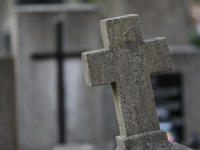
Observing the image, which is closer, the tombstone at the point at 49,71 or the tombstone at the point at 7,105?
the tombstone at the point at 49,71

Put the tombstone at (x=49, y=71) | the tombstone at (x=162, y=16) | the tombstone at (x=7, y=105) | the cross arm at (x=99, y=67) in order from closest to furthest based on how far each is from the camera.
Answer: the cross arm at (x=99, y=67) < the tombstone at (x=49, y=71) < the tombstone at (x=7, y=105) < the tombstone at (x=162, y=16)

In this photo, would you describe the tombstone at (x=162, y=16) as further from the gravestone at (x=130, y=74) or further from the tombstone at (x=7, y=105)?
the gravestone at (x=130, y=74)

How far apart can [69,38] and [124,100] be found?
3150 mm

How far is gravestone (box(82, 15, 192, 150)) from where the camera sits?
2131mm

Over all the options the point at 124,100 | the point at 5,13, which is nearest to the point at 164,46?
the point at 124,100

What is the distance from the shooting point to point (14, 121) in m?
5.42

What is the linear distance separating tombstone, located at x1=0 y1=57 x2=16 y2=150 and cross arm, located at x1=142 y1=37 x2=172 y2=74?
11.2ft

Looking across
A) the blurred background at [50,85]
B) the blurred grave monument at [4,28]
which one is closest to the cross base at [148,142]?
the blurred background at [50,85]

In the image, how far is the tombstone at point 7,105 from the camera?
5.34 m

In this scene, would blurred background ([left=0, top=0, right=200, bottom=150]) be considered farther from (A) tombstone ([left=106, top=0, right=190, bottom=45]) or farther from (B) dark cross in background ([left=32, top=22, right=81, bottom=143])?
(A) tombstone ([left=106, top=0, right=190, bottom=45])

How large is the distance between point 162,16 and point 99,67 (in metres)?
4.46

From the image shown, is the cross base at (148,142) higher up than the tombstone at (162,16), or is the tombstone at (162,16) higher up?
the tombstone at (162,16)

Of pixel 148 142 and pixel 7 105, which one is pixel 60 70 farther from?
pixel 148 142

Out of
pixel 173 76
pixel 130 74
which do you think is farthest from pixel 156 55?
pixel 173 76
